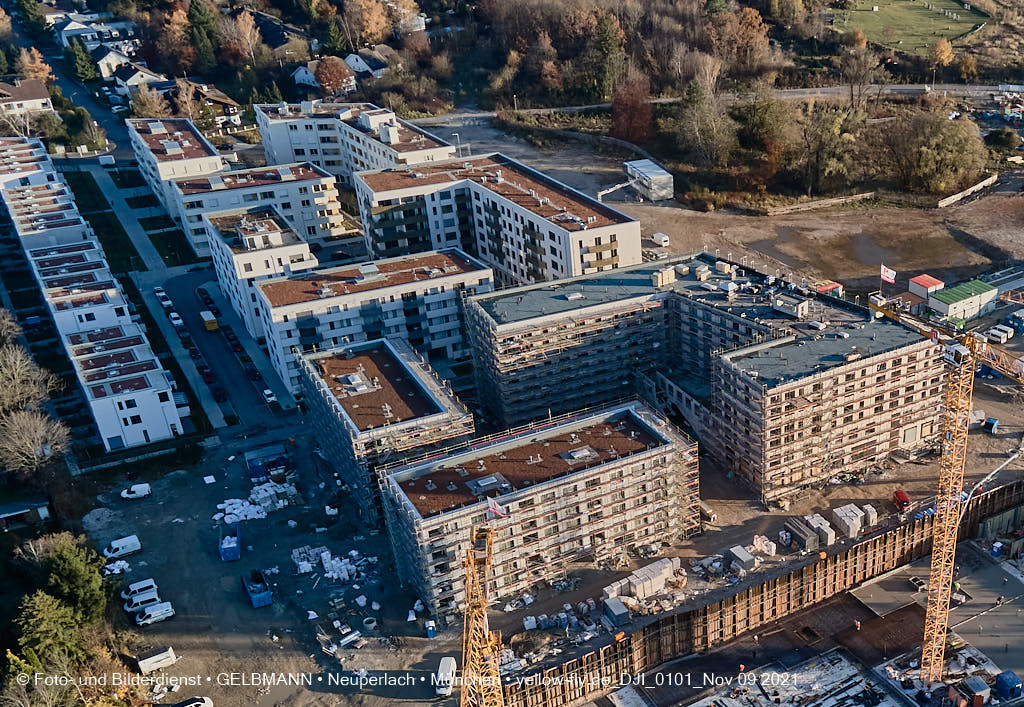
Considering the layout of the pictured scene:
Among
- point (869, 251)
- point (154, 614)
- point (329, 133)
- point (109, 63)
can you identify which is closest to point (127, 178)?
point (329, 133)

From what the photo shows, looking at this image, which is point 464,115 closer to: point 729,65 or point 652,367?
point 729,65

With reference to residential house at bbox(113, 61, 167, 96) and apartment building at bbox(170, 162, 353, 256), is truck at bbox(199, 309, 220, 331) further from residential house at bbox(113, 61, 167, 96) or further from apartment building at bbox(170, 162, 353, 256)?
residential house at bbox(113, 61, 167, 96)

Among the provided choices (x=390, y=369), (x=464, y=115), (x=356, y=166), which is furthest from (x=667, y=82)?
(x=390, y=369)

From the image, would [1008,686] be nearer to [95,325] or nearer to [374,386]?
[374,386]

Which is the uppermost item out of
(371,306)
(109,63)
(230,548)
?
(109,63)

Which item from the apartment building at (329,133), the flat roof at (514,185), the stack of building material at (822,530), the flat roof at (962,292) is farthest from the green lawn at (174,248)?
the flat roof at (962,292)
